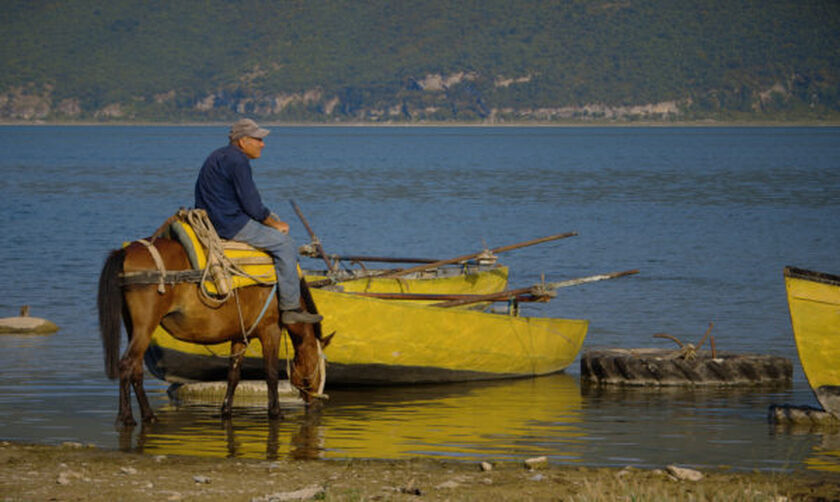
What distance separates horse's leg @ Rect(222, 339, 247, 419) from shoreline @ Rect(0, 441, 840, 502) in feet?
7.45

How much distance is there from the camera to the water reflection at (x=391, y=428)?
11789 mm

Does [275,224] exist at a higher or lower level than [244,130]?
lower

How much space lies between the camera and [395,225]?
48.2 m

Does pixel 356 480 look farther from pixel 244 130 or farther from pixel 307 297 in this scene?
pixel 244 130

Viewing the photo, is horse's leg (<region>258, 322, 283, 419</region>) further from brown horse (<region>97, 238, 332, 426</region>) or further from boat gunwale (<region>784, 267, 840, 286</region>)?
boat gunwale (<region>784, 267, 840, 286</region>)

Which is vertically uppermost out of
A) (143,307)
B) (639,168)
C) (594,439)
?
(639,168)

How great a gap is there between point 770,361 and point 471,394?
3.79 m

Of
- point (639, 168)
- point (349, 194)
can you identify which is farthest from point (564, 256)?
point (639, 168)

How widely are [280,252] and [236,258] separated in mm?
446

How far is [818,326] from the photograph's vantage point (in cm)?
1279

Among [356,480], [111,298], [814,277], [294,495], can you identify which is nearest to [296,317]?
[111,298]

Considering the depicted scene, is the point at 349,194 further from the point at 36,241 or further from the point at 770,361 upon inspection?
the point at 770,361

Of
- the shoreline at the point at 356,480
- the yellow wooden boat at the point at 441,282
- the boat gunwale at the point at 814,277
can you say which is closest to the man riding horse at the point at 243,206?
the shoreline at the point at 356,480

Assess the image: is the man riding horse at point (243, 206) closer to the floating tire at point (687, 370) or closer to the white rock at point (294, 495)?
the white rock at point (294, 495)
